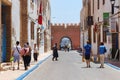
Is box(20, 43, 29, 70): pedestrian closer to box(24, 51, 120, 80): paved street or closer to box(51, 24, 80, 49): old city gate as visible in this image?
box(24, 51, 120, 80): paved street

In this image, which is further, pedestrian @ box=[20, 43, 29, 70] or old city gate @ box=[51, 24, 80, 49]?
old city gate @ box=[51, 24, 80, 49]

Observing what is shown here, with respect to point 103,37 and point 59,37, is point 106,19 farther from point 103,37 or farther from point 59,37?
point 59,37

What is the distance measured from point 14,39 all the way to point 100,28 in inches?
867

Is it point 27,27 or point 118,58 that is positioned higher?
point 27,27

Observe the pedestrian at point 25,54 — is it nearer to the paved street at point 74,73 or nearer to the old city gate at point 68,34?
the paved street at point 74,73

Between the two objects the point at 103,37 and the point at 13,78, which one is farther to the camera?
the point at 103,37

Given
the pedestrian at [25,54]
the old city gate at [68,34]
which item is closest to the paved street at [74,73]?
the pedestrian at [25,54]

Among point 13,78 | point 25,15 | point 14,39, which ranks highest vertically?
point 25,15

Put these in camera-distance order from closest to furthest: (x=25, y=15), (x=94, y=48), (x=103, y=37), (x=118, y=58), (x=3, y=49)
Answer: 1. (x=3, y=49)
2. (x=25, y=15)
3. (x=118, y=58)
4. (x=103, y=37)
5. (x=94, y=48)

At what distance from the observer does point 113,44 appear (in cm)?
3866

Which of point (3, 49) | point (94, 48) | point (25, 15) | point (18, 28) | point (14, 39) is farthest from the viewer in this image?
point (94, 48)

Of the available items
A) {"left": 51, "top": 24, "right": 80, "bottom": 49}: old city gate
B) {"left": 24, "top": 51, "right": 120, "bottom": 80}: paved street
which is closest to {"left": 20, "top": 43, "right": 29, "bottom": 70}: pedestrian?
{"left": 24, "top": 51, "right": 120, "bottom": 80}: paved street

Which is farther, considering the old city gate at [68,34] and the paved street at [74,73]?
the old city gate at [68,34]

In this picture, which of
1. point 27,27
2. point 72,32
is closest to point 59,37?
point 72,32
